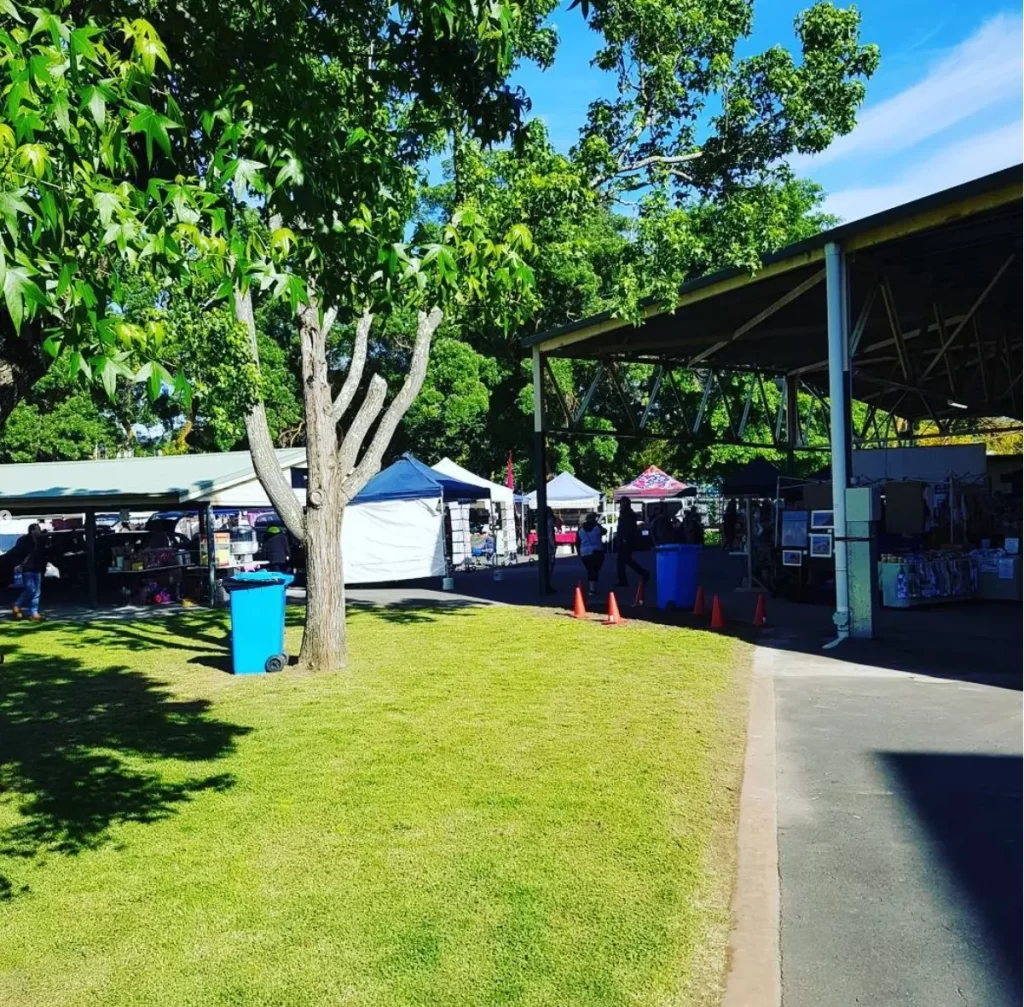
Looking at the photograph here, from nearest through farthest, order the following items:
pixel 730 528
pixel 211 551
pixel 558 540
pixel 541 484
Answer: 1. pixel 211 551
2. pixel 541 484
3. pixel 730 528
4. pixel 558 540

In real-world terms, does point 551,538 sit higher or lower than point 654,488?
lower

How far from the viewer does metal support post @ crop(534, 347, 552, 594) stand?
1966 centimetres

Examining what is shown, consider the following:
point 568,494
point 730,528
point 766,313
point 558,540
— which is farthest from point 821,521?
point 558,540

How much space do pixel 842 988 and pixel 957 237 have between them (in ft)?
39.3

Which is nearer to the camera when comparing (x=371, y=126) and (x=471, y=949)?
(x=471, y=949)

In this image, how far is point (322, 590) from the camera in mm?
10953

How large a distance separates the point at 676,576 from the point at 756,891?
11462 mm

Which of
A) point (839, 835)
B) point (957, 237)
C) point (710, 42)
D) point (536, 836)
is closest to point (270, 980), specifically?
point (536, 836)

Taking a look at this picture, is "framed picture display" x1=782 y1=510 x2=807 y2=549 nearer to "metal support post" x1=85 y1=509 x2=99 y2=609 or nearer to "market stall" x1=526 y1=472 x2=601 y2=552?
"metal support post" x1=85 y1=509 x2=99 y2=609

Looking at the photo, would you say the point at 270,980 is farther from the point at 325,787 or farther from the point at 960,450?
the point at 960,450

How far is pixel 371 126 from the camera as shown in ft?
24.7

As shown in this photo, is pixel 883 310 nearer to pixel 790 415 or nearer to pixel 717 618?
pixel 790 415

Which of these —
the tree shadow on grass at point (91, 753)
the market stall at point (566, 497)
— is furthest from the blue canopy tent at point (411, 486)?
the tree shadow on grass at point (91, 753)

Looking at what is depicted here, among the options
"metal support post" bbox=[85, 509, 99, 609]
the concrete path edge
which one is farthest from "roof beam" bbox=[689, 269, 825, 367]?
"metal support post" bbox=[85, 509, 99, 609]
